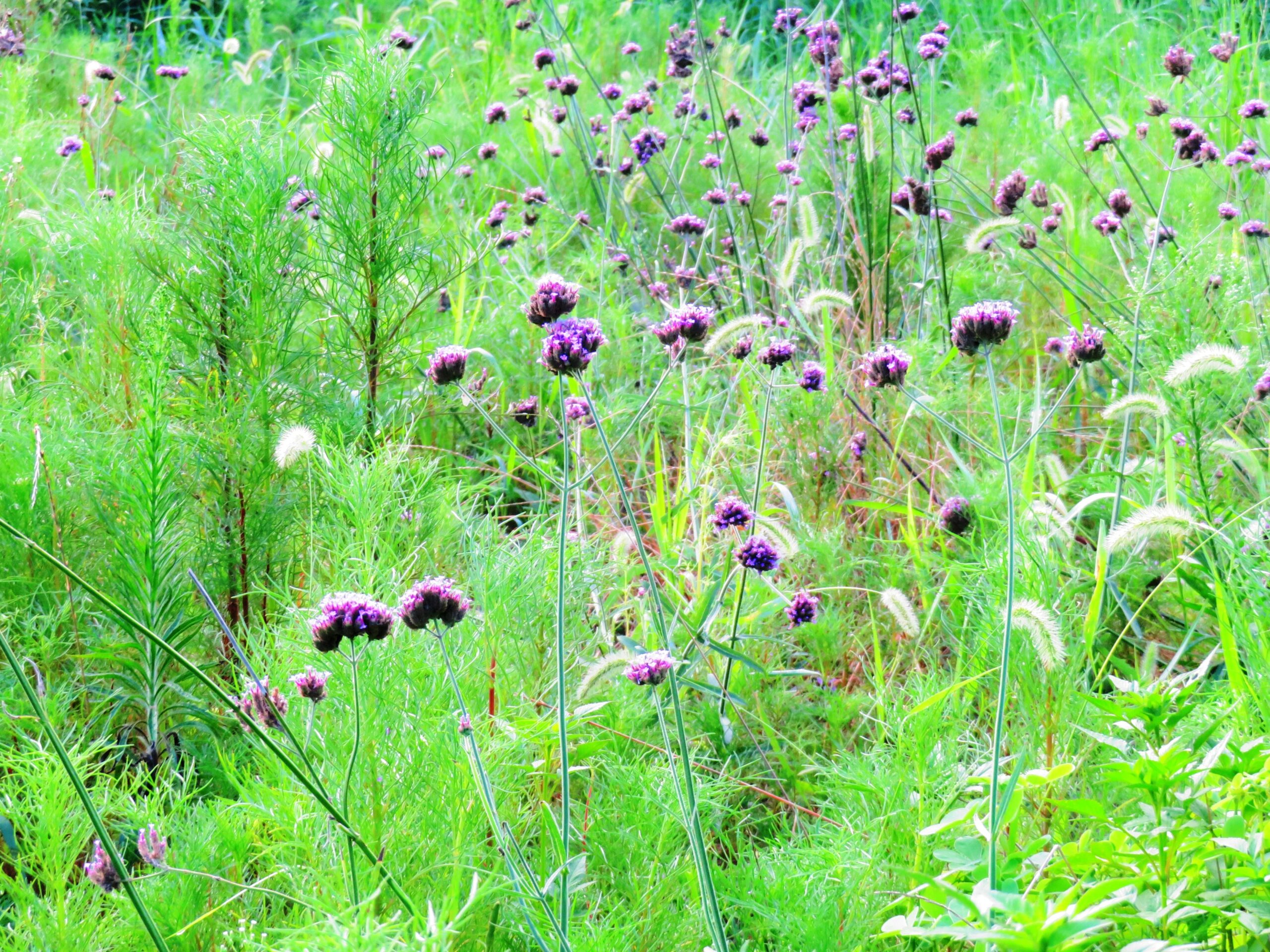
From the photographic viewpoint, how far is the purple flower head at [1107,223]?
283 cm

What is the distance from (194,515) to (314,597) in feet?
1.13

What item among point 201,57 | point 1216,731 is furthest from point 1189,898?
point 201,57

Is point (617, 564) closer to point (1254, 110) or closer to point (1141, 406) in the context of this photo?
point (1141, 406)

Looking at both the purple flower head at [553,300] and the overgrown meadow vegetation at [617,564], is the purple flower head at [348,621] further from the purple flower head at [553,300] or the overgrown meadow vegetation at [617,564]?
the purple flower head at [553,300]

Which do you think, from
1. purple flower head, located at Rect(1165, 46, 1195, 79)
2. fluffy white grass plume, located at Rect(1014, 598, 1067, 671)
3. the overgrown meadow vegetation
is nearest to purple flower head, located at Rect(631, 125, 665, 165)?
the overgrown meadow vegetation

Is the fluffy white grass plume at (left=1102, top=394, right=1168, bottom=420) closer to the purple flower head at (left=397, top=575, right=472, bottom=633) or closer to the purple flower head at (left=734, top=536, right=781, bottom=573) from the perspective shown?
the purple flower head at (left=734, top=536, right=781, bottom=573)

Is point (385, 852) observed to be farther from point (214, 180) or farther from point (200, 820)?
point (214, 180)

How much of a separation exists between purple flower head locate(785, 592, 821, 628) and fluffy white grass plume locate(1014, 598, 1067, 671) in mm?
574

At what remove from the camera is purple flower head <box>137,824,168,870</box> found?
1.10 metres

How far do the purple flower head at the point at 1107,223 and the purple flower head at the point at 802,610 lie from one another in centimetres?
150

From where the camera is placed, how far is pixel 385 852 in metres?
1.19

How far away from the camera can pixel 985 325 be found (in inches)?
50.2

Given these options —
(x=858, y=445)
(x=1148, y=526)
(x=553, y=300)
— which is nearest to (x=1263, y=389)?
(x=1148, y=526)

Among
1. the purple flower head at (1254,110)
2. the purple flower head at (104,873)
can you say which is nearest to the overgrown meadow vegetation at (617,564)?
the purple flower head at (104,873)
